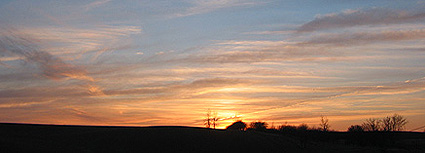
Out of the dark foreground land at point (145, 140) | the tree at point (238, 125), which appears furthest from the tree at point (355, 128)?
the dark foreground land at point (145, 140)

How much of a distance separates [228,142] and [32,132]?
26.2 metres

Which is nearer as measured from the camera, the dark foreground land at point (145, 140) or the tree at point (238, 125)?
the dark foreground land at point (145, 140)

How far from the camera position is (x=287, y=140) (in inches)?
2566

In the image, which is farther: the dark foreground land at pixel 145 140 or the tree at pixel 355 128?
the tree at pixel 355 128

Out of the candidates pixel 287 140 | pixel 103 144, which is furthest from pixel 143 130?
pixel 287 140

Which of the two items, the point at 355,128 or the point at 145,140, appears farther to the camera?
the point at 355,128

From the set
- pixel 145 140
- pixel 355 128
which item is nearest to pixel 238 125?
pixel 355 128

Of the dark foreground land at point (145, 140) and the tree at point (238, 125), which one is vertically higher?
the tree at point (238, 125)

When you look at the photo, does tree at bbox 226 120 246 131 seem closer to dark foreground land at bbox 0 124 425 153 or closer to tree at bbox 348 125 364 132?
tree at bbox 348 125 364 132

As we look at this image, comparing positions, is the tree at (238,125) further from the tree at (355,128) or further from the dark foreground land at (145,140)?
the dark foreground land at (145,140)

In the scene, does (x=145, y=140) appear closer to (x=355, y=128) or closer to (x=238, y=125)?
(x=238, y=125)

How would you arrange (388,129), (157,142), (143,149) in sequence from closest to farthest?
(143,149) < (157,142) < (388,129)

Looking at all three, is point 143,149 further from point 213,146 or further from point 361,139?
point 361,139

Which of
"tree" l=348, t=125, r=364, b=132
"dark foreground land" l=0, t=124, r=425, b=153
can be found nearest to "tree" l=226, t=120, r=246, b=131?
"tree" l=348, t=125, r=364, b=132
